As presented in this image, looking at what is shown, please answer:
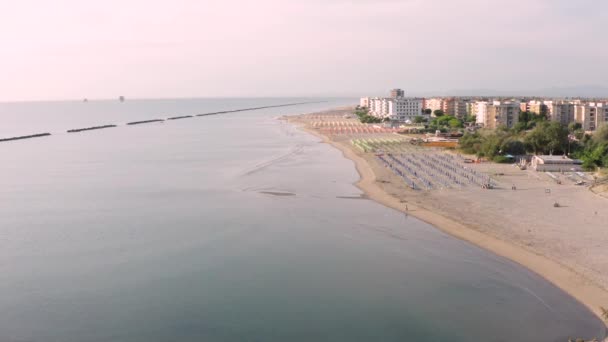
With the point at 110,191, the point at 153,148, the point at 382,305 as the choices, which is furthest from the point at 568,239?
the point at 153,148

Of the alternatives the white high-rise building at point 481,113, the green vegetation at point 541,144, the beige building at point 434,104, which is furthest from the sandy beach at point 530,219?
the beige building at point 434,104

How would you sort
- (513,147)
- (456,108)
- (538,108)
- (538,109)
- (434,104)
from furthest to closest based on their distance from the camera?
(434,104) → (456,108) → (538,108) → (538,109) → (513,147)

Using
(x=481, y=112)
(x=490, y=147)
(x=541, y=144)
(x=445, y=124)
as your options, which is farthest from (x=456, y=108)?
(x=490, y=147)

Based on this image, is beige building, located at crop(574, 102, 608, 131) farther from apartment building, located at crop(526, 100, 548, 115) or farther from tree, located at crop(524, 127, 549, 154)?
tree, located at crop(524, 127, 549, 154)

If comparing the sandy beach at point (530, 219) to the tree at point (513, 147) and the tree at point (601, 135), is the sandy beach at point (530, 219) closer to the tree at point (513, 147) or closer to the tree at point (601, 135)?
the tree at point (513, 147)

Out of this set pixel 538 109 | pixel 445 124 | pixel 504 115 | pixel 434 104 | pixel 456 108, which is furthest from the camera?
pixel 434 104

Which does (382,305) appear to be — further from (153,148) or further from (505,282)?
(153,148)

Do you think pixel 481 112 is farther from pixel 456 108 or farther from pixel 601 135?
pixel 601 135
